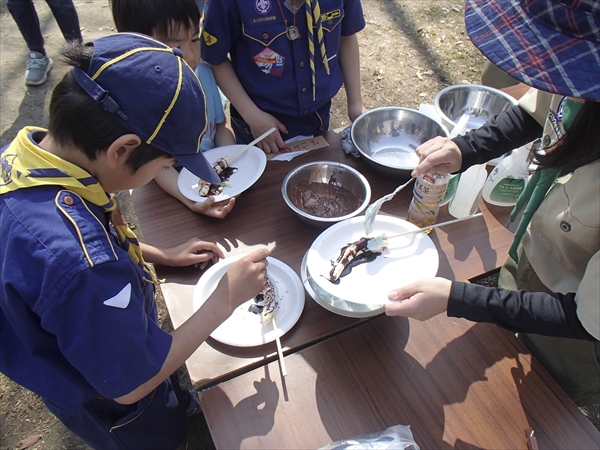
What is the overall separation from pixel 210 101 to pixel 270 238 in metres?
1.11

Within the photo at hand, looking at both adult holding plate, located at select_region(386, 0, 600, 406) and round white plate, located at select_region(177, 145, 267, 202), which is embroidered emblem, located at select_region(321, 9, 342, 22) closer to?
round white plate, located at select_region(177, 145, 267, 202)

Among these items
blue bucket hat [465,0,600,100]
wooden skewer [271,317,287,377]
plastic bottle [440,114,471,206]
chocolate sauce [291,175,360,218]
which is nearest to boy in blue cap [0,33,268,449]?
wooden skewer [271,317,287,377]

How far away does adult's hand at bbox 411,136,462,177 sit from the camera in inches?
56.8

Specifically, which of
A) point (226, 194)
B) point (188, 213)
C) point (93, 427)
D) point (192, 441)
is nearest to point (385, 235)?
point (226, 194)

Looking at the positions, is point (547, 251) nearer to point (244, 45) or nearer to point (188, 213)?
point (188, 213)

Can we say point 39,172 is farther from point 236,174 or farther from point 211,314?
→ point 236,174

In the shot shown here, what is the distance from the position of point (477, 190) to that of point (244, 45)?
143 centimetres

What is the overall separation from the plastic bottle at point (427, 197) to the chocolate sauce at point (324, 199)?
0.25 m

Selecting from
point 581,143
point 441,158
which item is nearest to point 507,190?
point 441,158

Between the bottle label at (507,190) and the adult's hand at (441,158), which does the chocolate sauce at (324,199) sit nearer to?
the adult's hand at (441,158)

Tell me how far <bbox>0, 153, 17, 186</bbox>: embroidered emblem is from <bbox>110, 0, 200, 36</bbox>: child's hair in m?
1.02

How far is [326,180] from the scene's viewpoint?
1.80m

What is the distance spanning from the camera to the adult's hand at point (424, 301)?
115cm

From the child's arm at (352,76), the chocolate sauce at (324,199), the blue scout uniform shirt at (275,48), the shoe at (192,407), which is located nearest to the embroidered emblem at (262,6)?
the blue scout uniform shirt at (275,48)
